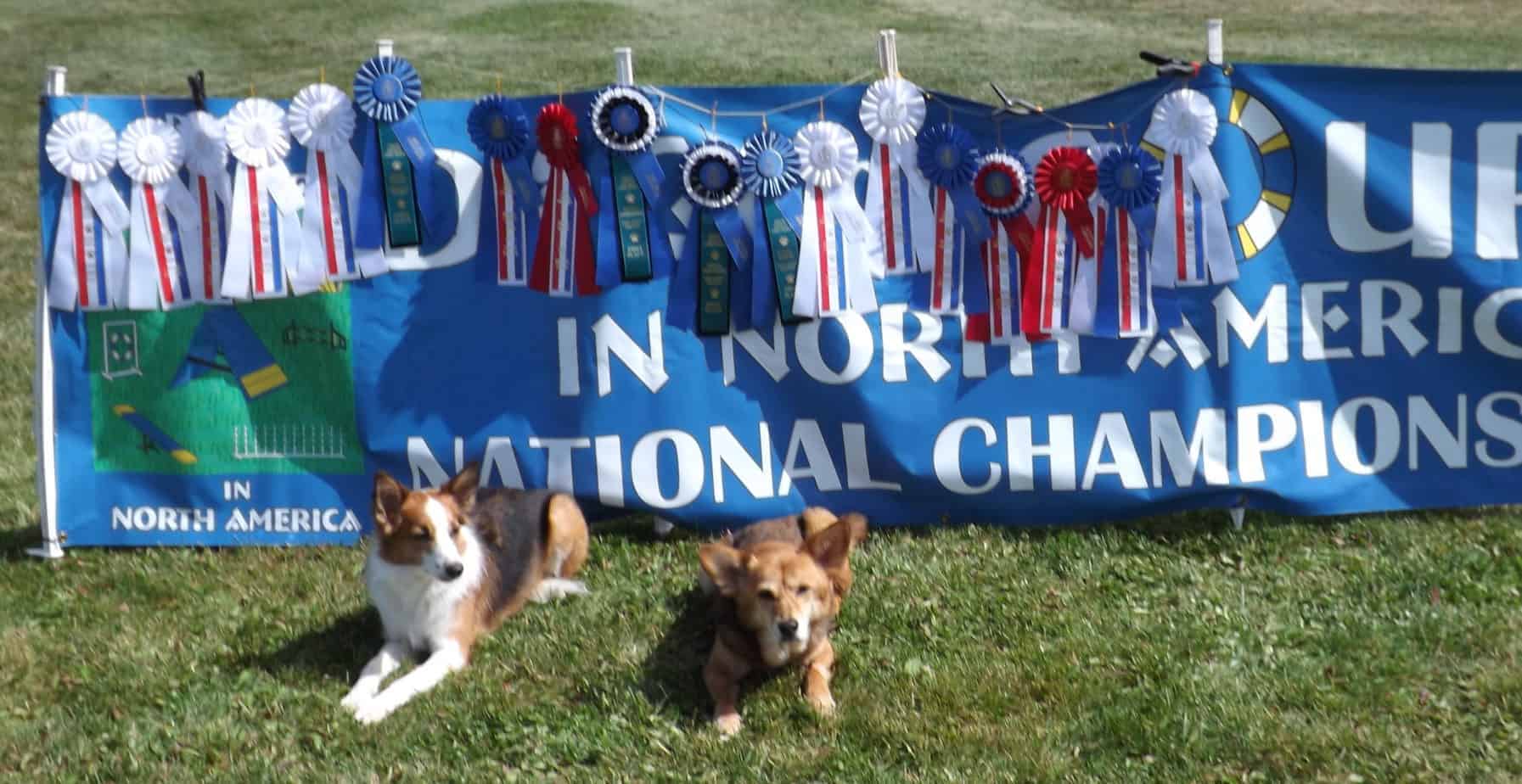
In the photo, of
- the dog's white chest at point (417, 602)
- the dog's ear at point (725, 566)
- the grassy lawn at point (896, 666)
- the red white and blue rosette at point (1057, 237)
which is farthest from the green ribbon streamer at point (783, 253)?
the dog's white chest at point (417, 602)

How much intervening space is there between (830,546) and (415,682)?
4.72 feet

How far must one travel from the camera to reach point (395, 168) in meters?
5.68

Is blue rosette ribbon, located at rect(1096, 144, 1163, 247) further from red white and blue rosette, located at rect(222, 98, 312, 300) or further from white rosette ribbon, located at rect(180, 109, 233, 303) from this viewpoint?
white rosette ribbon, located at rect(180, 109, 233, 303)

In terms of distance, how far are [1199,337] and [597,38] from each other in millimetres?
15692

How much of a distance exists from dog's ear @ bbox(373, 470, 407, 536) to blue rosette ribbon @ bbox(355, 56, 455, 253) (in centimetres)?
132

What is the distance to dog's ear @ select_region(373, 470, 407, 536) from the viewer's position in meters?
4.75

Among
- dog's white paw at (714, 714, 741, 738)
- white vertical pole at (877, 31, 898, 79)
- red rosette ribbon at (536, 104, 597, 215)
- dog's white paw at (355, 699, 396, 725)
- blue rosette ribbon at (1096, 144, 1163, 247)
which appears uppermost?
white vertical pole at (877, 31, 898, 79)

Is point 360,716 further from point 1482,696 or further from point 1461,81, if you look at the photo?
point 1461,81

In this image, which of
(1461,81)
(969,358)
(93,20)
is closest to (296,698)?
(969,358)

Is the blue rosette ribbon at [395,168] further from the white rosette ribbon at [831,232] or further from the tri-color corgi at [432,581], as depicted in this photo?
the white rosette ribbon at [831,232]

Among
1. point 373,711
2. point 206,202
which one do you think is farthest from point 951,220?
point 206,202

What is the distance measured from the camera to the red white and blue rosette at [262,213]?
5.62 meters

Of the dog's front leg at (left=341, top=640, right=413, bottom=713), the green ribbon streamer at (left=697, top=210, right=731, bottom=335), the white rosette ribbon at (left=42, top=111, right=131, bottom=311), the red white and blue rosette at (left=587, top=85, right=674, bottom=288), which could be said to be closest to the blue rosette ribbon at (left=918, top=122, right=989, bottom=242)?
the green ribbon streamer at (left=697, top=210, right=731, bottom=335)

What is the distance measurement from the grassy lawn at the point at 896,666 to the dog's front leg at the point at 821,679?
2.3 inches
